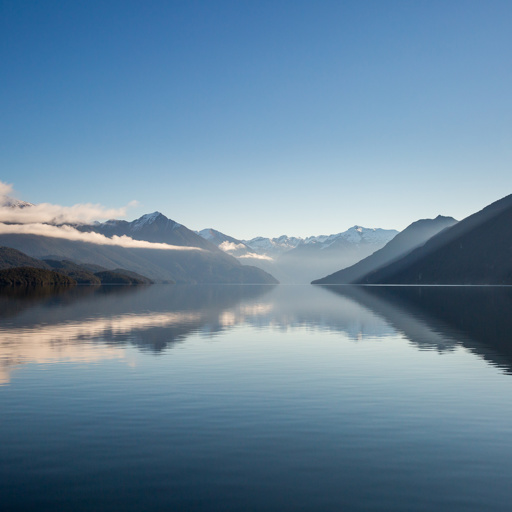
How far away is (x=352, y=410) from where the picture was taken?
3119cm

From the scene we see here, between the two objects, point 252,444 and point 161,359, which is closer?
point 252,444

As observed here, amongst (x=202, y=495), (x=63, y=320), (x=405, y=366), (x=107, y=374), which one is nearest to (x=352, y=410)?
(x=202, y=495)

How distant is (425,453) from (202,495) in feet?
37.4

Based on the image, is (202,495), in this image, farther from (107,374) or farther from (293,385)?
(107,374)

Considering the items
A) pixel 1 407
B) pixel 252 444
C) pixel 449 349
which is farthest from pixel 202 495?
pixel 449 349

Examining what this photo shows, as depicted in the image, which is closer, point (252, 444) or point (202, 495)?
point (202, 495)

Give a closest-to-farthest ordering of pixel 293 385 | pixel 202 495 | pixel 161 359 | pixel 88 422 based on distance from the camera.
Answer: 1. pixel 202 495
2. pixel 88 422
3. pixel 293 385
4. pixel 161 359

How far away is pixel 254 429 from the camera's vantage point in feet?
88.2

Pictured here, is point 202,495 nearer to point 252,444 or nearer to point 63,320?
point 252,444

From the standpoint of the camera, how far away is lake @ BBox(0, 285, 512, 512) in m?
18.6

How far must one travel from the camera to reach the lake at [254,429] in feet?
61.1

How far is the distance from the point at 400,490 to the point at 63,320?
90.0 m

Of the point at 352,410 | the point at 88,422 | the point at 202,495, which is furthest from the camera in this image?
the point at 352,410

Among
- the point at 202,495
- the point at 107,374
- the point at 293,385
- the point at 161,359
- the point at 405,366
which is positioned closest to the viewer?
the point at 202,495
